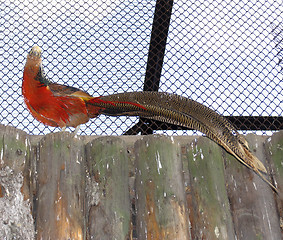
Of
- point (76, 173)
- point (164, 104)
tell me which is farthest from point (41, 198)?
point (164, 104)

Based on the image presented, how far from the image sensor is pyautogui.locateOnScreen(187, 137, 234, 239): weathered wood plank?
1.77 m

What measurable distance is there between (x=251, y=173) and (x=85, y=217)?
0.78m

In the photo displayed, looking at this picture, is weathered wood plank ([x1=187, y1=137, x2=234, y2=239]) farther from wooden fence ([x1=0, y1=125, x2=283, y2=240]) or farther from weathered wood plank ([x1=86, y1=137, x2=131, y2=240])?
weathered wood plank ([x1=86, y1=137, x2=131, y2=240])

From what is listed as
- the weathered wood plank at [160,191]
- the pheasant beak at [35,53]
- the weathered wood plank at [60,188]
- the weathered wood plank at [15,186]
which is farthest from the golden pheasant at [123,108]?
the weathered wood plank at [15,186]

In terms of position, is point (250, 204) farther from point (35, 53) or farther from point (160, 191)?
point (35, 53)

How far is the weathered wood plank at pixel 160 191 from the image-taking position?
172 cm

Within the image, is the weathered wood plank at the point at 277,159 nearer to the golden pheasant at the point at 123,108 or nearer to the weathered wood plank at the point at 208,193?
→ the golden pheasant at the point at 123,108

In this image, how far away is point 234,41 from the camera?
10.5ft

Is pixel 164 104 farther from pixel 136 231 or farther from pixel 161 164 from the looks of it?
pixel 136 231

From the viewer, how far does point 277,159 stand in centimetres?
204

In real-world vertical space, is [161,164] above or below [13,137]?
below

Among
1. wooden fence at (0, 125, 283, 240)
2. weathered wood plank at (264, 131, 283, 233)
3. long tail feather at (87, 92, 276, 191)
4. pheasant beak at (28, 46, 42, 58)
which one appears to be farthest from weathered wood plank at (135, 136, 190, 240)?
pheasant beak at (28, 46, 42, 58)

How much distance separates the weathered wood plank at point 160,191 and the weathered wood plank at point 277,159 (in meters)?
0.45

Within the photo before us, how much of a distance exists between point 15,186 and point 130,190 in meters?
0.49
